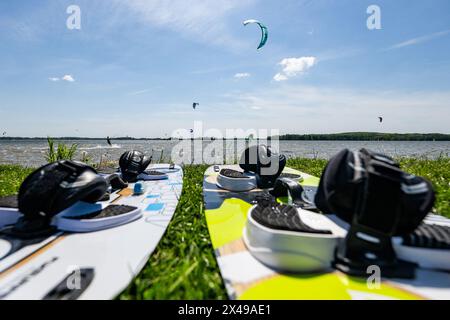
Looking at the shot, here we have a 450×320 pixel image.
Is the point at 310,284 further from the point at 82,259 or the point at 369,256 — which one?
the point at 82,259

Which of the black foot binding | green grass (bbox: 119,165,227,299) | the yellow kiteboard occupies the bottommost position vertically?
the yellow kiteboard

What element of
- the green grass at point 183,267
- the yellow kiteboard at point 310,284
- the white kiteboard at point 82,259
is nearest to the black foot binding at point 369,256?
the yellow kiteboard at point 310,284

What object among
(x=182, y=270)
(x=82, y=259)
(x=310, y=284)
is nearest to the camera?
(x=310, y=284)

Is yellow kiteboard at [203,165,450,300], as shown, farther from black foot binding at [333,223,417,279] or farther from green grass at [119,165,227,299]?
green grass at [119,165,227,299]

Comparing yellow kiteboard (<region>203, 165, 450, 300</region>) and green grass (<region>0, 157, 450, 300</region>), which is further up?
green grass (<region>0, 157, 450, 300</region>)

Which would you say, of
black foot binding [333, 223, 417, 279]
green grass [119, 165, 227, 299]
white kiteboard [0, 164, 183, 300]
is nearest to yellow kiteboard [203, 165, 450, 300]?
black foot binding [333, 223, 417, 279]

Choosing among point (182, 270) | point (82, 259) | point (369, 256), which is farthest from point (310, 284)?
point (82, 259)

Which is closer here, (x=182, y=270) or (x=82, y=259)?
(x=182, y=270)

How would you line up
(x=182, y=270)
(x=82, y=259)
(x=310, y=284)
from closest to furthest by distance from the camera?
(x=310, y=284) → (x=182, y=270) → (x=82, y=259)

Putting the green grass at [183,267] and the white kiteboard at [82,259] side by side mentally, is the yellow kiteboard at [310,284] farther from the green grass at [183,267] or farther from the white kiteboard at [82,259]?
the white kiteboard at [82,259]

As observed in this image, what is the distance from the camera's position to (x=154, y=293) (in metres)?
2.47

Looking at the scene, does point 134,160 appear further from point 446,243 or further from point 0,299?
point 446,243

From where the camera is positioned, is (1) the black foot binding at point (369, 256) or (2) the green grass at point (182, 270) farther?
(1) the black foot binding at point (369, 256)
